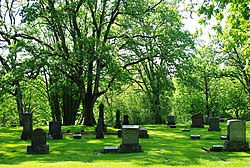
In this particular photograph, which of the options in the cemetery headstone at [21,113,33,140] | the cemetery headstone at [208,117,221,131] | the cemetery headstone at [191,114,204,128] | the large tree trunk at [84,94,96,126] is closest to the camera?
the cemetery headstone at [21,113,33,140]

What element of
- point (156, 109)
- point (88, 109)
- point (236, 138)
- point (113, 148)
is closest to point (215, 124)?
point (236, 138)

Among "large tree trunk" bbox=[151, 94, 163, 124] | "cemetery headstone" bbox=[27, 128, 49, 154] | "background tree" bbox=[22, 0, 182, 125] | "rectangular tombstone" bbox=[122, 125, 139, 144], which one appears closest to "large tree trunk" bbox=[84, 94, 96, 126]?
"background tree" bbox=[22, 0, 182, 125]

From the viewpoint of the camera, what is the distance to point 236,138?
14.8 metres

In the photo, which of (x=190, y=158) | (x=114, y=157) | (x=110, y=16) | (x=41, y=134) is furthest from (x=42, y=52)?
(x=190, y=158)

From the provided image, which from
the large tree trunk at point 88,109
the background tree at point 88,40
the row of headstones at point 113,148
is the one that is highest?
the background tree at point 88,40

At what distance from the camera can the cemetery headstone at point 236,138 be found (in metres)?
14.6

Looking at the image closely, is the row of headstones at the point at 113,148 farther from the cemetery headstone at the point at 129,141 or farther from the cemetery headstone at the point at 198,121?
the cemetery headstone at the point at 198,121

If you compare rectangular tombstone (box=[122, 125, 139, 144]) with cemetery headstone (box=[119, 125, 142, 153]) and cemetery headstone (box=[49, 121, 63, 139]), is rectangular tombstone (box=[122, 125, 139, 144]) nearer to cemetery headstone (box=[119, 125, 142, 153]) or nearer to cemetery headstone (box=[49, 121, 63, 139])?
cemetery headstone (box=[119, 125, 142, 153])

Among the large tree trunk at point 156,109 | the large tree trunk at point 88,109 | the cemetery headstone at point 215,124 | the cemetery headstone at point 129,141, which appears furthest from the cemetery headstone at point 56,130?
the large tree trunk at point 156,109

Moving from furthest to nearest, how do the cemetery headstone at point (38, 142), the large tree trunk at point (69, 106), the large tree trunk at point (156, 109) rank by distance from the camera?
the large tree trunk at point (69, 106)
the large tree trunk at point (156, 109)
the cemetery headstone at point (38, 142)

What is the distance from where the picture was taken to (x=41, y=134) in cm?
1431

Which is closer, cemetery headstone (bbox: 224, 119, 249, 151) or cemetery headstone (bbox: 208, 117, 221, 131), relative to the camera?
cemetery headstone (bbox: 224, 119, 249, 151)

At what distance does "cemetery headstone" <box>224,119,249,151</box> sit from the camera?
1458 centimetres

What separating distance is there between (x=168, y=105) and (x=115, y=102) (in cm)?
828
